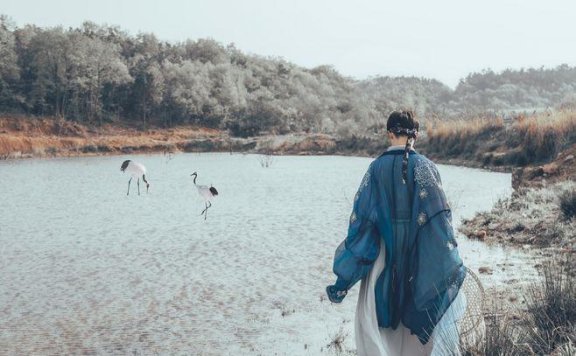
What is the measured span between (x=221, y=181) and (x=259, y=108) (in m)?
35.3

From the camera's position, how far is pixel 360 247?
3.76 metres

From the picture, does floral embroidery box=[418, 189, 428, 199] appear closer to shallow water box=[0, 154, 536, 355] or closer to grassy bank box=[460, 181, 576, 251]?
shallow water box=[0, 154, 536, 355]

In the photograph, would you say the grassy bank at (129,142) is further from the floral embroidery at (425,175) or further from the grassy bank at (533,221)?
the floral embroidery at (425,175)

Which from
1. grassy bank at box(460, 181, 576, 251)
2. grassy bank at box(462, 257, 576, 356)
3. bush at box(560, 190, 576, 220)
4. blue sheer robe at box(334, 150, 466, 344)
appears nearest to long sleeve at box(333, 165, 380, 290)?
blue sheer robe at box(334, 150, 466, 344)

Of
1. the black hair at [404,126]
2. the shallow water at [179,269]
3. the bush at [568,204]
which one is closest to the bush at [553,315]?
the black hair at [404,126]

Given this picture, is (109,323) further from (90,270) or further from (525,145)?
(525,145)

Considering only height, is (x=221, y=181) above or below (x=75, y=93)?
below

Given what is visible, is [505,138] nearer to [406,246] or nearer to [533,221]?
[533,221]

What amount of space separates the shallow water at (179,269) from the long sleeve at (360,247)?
141cm

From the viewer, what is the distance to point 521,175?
1402 cm

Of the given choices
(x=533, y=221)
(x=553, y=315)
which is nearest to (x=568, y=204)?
(x=533, y=221)

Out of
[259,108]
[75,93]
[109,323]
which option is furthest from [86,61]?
[109,323]

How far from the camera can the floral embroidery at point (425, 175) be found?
3777 millimetres

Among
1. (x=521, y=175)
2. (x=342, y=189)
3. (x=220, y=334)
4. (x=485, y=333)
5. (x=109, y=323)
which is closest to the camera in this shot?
(x=485, y=333)
